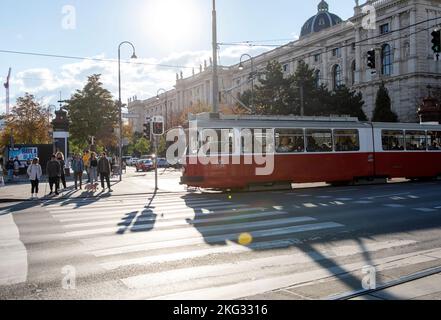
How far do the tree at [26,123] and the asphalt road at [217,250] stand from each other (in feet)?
171

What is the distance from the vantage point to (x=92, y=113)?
194 ft

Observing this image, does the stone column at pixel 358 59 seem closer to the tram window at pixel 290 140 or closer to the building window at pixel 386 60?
the building window at pixel 386 60

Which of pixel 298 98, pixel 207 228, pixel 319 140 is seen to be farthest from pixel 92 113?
pixel 207 228

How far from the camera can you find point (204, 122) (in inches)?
757

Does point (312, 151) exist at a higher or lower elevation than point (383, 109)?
lower

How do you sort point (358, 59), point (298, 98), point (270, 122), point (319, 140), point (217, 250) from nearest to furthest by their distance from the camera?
point (217, 250)
point (270, 122)
point (319, 140)
point (298, 98)
point (358, 59)

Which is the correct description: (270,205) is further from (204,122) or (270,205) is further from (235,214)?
(204,122)

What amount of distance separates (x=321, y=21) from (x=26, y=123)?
57.2 m

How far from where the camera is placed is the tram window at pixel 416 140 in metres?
25.1

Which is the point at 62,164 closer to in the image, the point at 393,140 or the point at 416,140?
the point at 393,140

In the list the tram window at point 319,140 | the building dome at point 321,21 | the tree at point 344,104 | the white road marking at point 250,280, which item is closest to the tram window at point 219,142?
the tram window at point 319,140

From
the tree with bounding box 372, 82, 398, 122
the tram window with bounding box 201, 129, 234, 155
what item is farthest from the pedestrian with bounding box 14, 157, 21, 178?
the tree with bounding box 372, 82, 398, 122
